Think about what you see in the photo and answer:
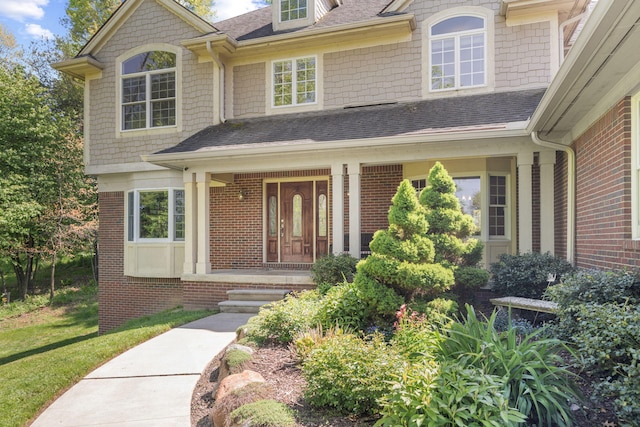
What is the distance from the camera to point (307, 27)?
425 inches

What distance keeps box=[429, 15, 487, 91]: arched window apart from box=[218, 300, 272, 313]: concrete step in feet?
19.8

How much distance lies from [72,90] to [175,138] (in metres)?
13.5

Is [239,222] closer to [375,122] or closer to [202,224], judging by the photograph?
[202,224]

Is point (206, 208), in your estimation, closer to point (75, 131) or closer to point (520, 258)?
point (520, 258)

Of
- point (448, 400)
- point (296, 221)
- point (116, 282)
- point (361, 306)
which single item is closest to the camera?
point (448, 400)

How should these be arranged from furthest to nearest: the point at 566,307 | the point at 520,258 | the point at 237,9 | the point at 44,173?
the point at 237,9
the point at 44,173
the point at 520,258
the point at 566,307

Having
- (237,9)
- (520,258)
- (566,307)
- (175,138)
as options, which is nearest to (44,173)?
(175,138)

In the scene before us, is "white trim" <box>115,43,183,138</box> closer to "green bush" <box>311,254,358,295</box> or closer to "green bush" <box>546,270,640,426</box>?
"green bush" <box>311,254,358,295</box>

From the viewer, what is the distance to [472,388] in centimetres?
282

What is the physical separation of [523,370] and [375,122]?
6.60 meters

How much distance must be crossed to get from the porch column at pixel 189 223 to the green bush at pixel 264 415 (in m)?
6.81

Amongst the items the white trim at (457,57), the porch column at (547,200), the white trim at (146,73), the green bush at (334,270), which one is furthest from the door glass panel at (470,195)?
the white trim at (146,73)

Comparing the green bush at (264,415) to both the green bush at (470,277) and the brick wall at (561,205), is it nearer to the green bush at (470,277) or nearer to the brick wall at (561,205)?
the green bush at (470,277)

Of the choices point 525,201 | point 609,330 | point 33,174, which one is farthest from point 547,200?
point 33,174
